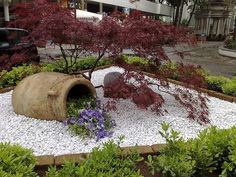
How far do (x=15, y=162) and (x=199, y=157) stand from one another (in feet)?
4.98

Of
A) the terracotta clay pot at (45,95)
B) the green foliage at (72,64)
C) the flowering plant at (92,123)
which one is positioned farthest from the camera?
the green foliage at (72,64)

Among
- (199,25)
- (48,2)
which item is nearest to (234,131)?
(48,2)

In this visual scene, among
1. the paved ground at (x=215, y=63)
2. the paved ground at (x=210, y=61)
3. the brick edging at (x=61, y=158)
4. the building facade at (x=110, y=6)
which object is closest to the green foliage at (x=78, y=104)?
the brick edging at (x=61, y=158)

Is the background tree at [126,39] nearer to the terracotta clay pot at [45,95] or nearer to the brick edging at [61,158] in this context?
the terracotta clay pot at [45,95]

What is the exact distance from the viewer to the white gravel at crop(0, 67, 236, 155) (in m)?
4.21

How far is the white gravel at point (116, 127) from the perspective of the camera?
421cm

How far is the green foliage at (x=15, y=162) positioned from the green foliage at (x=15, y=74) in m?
4.09

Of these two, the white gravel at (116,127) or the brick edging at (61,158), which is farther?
the white gravel at (116,127)

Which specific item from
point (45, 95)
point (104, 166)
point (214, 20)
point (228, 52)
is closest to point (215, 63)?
point (228, 52)

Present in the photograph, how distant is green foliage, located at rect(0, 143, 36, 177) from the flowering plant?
4.88ft

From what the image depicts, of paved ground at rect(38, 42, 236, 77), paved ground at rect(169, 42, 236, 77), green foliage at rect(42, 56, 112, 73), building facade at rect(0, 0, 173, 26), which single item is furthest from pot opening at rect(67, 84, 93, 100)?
building facade at rect(0, 0, 173, 26)

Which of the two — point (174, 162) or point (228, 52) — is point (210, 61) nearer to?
point (228, 52)

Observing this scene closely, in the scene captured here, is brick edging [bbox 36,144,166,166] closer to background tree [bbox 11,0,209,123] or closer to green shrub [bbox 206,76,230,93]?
background tree [bbox 11,0,209,123]

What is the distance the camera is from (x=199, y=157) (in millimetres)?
3016
